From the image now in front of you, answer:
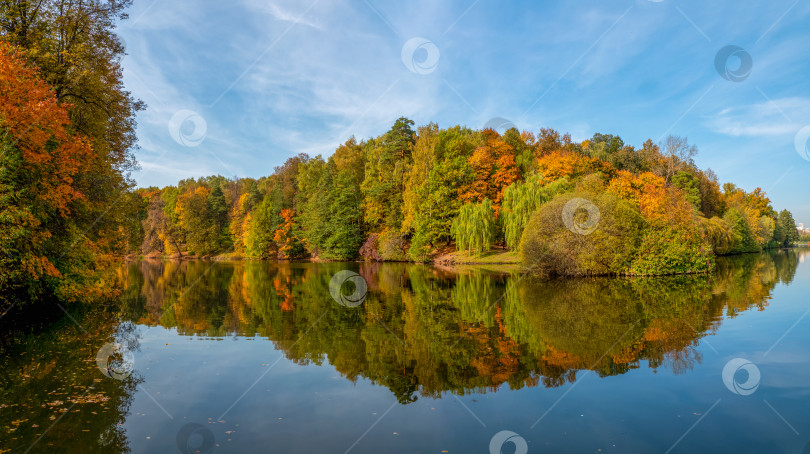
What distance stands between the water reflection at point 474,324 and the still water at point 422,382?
0.07 m

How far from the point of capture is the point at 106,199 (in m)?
18.1

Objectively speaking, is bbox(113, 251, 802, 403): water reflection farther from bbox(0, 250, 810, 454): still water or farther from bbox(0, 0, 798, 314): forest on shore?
bbox(0, 0, 798, 314): forest on shore

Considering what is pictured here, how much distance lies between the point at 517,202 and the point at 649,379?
29.4 metres

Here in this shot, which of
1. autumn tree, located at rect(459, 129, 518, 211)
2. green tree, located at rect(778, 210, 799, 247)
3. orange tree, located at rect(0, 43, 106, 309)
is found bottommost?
orange tree, located at rect(0, 43, 106, 309)

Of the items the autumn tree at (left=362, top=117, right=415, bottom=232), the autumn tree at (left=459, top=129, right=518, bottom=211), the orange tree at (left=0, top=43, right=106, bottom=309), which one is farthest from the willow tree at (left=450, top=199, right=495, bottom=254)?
the orange tree at (left=0, top=43, right=106, bottom=309)

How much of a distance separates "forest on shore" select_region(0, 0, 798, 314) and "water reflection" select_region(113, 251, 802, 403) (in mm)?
3647

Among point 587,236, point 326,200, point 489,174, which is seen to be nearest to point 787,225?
point 489,174

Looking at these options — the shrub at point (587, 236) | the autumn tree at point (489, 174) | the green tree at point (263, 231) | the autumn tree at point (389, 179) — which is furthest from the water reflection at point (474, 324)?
the green tree at point (263, 231)

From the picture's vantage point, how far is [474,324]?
497 inches

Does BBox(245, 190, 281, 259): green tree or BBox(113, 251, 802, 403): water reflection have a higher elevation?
BBox(245, 190, 281, 259): green tree

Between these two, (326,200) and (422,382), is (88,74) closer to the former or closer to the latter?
(422,382)

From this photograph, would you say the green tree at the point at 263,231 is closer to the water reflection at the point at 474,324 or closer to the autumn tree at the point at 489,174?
the autumn tree at the point at 489,174

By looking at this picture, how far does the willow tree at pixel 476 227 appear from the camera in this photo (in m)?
38.8

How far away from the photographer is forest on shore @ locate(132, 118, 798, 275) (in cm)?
2631
